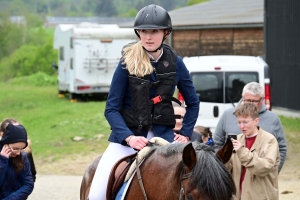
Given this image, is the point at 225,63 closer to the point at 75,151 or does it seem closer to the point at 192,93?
the point at 75,151

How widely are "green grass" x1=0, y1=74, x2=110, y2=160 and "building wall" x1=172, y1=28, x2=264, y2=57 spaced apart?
227 inches

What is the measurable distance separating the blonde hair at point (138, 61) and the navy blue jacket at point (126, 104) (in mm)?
66

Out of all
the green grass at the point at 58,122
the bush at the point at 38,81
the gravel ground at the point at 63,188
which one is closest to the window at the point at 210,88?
the gravel ground at the point at 63,188

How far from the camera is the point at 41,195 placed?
12.6 metres

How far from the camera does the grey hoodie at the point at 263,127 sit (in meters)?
7.78

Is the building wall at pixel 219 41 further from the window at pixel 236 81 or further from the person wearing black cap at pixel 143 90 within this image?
the person wearing black cap at pixel 143 90

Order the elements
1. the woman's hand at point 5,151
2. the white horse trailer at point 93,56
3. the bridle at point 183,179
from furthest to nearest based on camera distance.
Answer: the white horse trailer at point 93,56 → the woman's hand at point 5,151 → the bridle at point 183,179

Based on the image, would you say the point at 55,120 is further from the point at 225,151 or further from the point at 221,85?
the point at 225,151

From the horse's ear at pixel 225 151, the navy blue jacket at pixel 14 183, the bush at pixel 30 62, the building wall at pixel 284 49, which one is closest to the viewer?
the horse's ear at pixel 225 151

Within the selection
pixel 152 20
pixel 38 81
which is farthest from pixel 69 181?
pixel 38 81

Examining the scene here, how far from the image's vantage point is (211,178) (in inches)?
174

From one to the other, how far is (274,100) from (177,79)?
16480 millimetres

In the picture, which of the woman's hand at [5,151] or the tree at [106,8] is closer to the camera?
the woman's hand at [5,151]

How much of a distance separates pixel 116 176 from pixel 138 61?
0.90 meters
